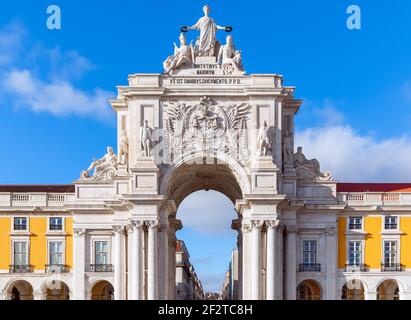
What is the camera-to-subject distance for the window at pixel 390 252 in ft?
182

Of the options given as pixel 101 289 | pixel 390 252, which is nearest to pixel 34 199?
pixel 101 289

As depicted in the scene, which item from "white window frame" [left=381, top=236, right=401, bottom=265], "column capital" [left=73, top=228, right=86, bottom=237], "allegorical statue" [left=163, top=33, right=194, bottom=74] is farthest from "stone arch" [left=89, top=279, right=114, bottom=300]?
"white window frame" [left=381, top=236, right=401, bottom=265]

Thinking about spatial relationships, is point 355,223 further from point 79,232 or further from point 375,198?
point 79,232

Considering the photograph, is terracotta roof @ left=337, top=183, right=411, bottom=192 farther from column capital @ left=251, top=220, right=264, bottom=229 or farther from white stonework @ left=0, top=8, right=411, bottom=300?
column capital @ left=251, top=220, right=264, bottom=229

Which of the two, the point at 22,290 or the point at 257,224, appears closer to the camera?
the point at 257,224

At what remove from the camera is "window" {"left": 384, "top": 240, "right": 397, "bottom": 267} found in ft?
182

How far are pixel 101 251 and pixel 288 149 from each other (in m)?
15.1

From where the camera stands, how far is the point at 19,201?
57.1m

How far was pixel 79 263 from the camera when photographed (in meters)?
55.4

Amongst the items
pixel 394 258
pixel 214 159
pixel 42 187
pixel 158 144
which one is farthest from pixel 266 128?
pixel 42 187

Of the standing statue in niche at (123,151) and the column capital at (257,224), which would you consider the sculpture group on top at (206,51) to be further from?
the column capital at (257,224)

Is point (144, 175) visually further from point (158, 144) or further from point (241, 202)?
point (241, 202)

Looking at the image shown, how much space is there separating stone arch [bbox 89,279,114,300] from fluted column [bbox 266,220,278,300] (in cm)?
1152

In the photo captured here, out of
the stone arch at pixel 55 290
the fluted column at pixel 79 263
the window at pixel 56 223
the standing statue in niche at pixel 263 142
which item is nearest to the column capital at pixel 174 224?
the fluted column at pixel 79 263
